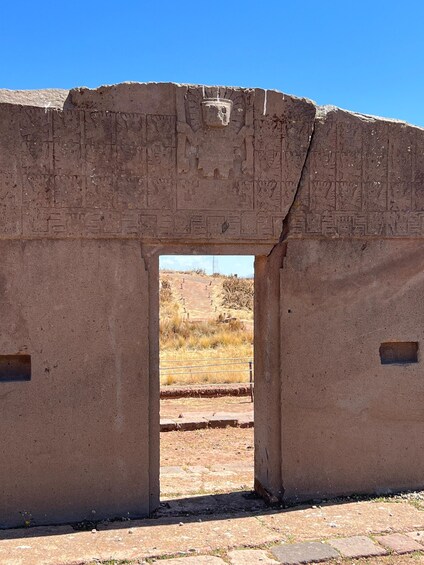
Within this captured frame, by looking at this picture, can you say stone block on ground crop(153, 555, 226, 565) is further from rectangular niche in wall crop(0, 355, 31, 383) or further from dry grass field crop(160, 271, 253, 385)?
dry grass field crop(160, 271, 253, 385)

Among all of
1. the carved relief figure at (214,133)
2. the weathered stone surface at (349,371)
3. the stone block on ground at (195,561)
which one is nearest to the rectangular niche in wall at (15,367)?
the stone block on ground at (195,561)

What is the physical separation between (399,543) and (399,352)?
174 centimetres

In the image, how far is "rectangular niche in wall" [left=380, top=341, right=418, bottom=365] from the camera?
225 inches

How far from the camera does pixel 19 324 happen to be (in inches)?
192

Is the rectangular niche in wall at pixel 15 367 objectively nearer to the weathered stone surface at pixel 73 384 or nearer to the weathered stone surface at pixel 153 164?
the weathered stone surface at pixel 73 384

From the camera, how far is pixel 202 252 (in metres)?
5.26

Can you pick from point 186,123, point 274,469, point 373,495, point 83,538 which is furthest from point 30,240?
point 373,495

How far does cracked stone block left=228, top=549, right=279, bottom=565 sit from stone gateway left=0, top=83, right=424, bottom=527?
1091mm

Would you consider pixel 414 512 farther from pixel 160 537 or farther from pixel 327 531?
pixel 160 537

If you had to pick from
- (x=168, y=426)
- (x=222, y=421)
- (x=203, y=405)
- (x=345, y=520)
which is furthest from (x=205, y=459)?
(x=203, y=405)

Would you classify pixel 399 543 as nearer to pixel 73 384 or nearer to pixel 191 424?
pixel 73 384

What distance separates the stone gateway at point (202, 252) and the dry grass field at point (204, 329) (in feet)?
20.8

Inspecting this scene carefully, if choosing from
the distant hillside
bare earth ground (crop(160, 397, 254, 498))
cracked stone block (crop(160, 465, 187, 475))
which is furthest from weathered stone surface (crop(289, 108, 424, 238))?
the distant hillside

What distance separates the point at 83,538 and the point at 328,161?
3371 millimetres
